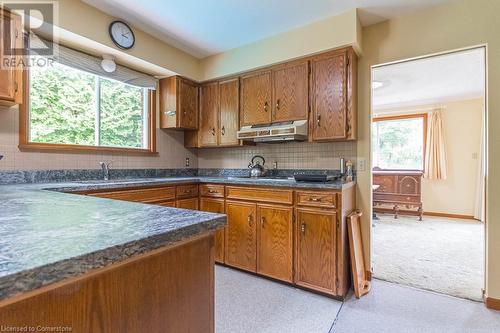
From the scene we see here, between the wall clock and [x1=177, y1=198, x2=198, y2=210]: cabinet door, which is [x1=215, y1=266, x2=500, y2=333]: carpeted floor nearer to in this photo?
[x1=177, y1=198, x2=198, y2=210]: cabinet door

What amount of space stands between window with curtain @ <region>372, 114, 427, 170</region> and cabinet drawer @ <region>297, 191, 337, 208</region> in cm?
455

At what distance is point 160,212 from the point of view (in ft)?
2.78

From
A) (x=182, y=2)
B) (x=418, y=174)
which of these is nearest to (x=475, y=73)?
(x=418, y=174)

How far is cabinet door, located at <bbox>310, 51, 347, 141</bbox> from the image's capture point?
2465 mm

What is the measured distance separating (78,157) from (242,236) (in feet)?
6.26

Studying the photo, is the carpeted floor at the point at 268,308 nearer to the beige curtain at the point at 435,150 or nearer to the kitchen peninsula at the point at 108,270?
the kitchen peninsula at the point at 108,270

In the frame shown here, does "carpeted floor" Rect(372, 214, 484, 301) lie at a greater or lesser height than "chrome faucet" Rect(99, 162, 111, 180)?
lesser

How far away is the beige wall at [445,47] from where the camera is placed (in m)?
2.04

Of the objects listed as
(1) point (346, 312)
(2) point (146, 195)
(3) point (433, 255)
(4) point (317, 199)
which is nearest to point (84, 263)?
(4) point (317, 199)

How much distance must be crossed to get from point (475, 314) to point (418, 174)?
3.68 metres

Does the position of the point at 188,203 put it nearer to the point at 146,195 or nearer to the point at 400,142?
the point at 146,195

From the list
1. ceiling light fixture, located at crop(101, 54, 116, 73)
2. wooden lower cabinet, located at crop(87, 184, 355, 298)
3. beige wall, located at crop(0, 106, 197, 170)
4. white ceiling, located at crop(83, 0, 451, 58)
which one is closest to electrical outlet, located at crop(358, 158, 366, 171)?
wooden lower cabinet, located at crop(87, 184, 355, 298)

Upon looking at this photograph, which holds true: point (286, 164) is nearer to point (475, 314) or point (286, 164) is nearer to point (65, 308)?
point (475, 314)

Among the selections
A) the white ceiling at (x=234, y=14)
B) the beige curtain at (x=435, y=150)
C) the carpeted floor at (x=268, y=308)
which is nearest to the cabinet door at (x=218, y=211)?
the carpeted floor at (x=268, y=308)
